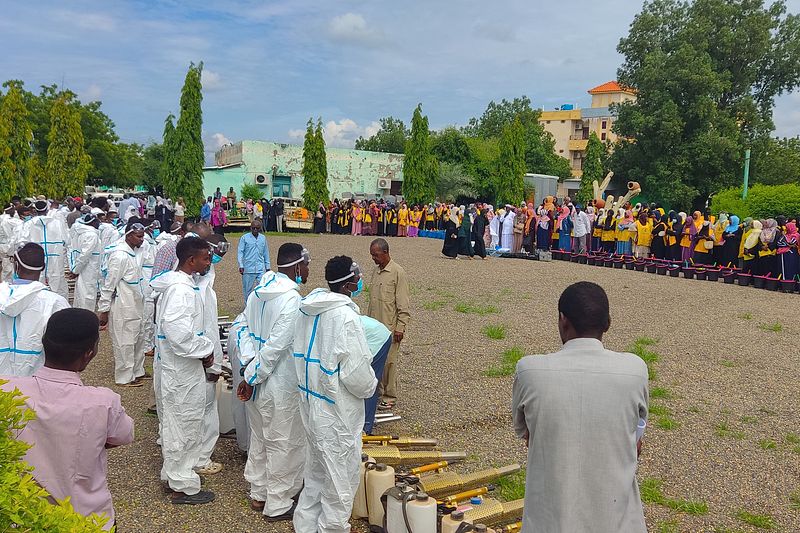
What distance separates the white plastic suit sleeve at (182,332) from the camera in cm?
493

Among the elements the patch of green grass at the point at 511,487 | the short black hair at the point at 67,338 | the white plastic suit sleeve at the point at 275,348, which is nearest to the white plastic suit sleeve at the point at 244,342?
the white plastic suit sleeve at the point at 275,348

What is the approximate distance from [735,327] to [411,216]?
2120 centimetres

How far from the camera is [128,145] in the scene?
59.8m

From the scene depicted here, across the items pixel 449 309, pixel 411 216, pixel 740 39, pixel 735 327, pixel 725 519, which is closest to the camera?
pixel 725 519

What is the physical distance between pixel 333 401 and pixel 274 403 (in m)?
0.68

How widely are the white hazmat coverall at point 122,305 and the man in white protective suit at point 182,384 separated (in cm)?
319

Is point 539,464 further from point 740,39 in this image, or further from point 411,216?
point 740,39

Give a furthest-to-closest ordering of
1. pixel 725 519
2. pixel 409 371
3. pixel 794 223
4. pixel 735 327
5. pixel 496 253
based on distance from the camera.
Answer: pixel 496 253
pixel 794 223
pixel 735 327
pixel 409 371
pixel 725 519

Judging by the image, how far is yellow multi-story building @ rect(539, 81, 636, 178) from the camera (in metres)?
68.3

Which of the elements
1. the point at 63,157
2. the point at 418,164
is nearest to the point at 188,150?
the point at 63,157

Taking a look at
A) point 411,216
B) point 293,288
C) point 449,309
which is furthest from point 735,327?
point 411,216

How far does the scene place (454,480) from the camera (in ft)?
16.4

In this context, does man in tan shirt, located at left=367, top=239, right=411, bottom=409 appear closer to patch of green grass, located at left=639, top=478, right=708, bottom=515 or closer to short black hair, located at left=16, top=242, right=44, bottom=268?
patch of green grass, located at left=639, top=478, right=708, bottom=515

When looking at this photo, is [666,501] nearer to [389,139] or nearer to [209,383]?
[209,383]
